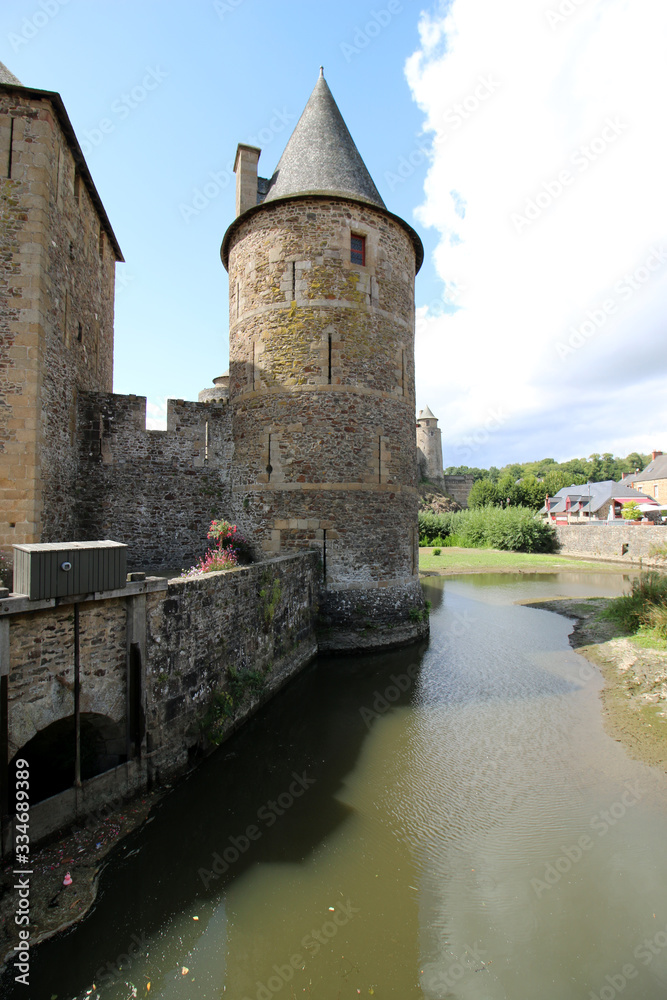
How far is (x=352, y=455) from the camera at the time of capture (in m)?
11.3

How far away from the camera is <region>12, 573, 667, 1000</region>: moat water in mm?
3703

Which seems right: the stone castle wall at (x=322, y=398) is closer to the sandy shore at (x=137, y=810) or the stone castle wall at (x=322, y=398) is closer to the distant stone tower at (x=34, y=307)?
the distant stone tower at (x=34, y=307)

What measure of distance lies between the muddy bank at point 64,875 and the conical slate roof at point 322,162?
1187 cm

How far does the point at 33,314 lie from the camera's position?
8.22 m

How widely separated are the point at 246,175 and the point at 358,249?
361cm

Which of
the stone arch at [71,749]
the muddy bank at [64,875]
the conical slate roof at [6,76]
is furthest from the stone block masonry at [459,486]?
the muddy bank at [64,875]

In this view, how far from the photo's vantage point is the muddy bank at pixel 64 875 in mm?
3955

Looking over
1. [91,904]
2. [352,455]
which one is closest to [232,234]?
[352,455]

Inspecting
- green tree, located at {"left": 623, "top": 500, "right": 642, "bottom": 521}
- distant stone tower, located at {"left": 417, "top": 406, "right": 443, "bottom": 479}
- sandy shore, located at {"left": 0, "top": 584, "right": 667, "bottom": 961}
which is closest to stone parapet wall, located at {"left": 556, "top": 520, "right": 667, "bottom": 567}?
green tree, located at {"left": 623, "top": 500, "right": 642, "bottom": 521}

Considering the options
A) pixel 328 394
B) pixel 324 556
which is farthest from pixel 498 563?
pixel 328 394

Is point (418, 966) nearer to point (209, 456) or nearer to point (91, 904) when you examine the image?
point (91, 904)

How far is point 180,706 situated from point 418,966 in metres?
3.63

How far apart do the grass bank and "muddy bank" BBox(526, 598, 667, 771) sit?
45.4 feet

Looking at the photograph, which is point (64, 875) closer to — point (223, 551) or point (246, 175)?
point (223, 551)
